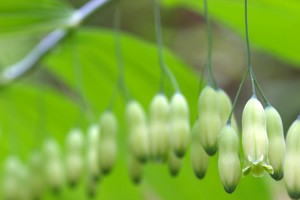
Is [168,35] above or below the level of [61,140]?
above

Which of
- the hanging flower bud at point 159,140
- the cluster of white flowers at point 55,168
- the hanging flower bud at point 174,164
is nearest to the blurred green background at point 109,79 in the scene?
the cluster of white flowers at point 55,168

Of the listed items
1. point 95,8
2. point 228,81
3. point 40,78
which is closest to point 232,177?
point 95,8

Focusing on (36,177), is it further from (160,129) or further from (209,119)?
(209,119)

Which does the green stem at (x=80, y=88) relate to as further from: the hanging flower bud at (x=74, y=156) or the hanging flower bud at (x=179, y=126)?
the hanging flower bud at (x=179, y=126)

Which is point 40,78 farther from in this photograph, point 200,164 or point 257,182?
point 200,164

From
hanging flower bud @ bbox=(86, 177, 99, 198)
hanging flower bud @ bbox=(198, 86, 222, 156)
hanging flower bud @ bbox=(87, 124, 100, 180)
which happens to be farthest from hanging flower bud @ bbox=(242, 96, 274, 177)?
hanging flower bud @ bbox=(86, 177, 99, 198)

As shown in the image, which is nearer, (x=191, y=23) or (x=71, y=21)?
(x=71, y=21)

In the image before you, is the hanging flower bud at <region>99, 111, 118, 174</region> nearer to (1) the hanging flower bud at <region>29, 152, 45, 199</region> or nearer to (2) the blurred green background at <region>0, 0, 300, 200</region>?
(2) the blurred green background at <region>0, 0, 300, 200</region>
